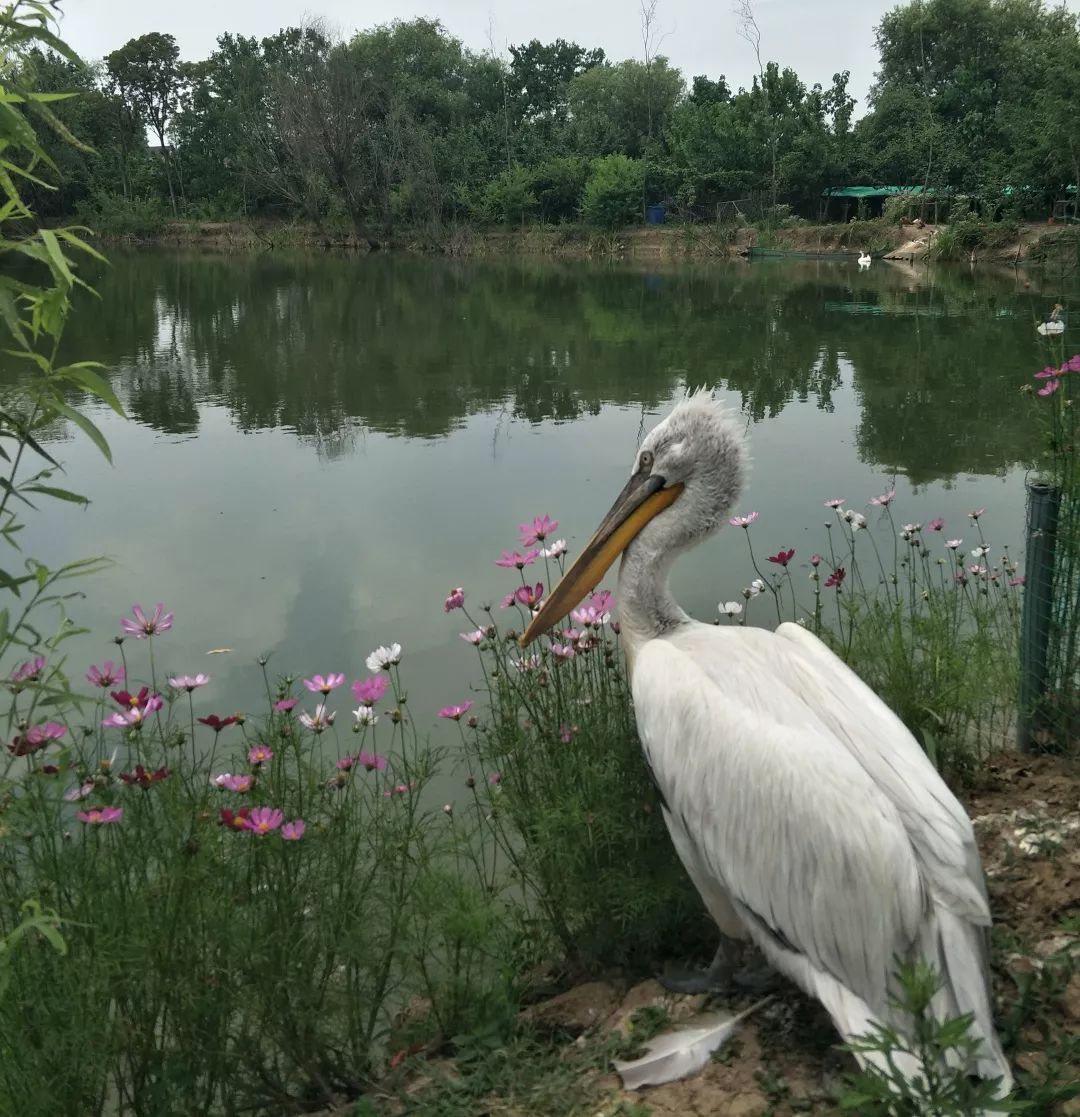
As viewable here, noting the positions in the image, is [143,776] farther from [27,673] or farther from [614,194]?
[614,194]

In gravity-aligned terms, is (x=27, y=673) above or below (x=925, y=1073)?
above

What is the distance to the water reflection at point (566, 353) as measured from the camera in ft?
33.8

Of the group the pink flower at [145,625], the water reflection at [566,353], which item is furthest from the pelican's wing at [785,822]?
the water reflection at [566,353]

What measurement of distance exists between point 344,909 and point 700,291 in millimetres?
22565

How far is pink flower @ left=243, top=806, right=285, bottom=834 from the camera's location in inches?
80.4

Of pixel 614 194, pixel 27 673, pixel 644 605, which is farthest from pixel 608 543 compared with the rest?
pixel 614 194

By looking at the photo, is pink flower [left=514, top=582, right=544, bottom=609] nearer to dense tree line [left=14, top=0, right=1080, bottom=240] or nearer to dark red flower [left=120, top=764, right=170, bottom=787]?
dark red flower [left=120, top=764, right=170, bottom=787]

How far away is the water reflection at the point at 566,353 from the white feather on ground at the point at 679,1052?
642 cm

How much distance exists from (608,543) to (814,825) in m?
1.19

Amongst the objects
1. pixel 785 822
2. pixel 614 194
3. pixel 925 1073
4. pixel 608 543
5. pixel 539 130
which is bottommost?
pixel 925 1073

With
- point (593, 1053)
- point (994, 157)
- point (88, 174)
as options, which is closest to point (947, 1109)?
point (593, 1053)

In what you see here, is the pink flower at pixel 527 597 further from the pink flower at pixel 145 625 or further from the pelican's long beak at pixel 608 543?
the pink flower at pixel 145 625

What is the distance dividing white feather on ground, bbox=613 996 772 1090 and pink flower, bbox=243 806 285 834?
2.93ft

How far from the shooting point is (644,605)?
2.82m
